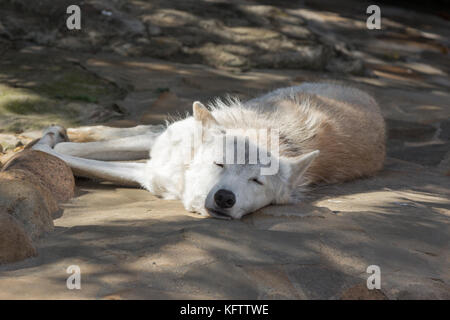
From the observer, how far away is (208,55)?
8484 mm

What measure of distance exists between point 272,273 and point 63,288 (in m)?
1.04

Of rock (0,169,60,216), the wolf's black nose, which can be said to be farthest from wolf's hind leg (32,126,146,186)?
the wolf's black nose

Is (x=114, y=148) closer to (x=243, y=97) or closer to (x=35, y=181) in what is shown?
(x=35, y=181)

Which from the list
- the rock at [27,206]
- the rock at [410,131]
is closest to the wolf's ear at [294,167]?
the rock at [27,206]

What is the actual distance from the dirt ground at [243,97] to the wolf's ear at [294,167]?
0.85ft

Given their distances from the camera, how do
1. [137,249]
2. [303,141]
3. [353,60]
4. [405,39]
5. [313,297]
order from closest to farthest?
[313,297] → [137,249] → [303,141] → [353,60] → [405,39]

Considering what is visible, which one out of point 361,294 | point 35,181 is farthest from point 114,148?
point 361,294

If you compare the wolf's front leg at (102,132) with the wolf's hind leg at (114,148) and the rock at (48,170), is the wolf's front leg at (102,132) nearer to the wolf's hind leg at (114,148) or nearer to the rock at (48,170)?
the wolf's hind leg at (114,148)

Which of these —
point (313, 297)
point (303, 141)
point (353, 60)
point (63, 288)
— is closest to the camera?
point (63, 288)

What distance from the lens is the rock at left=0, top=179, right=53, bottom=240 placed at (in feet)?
11.2

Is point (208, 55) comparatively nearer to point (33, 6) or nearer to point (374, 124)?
point (33, 6)

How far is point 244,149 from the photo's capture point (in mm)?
4422

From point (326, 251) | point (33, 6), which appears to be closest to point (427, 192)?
point (326, 251)

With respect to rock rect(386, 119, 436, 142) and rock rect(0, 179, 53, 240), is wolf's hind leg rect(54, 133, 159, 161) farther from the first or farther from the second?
rock rect(386, 119, 436, 142)
